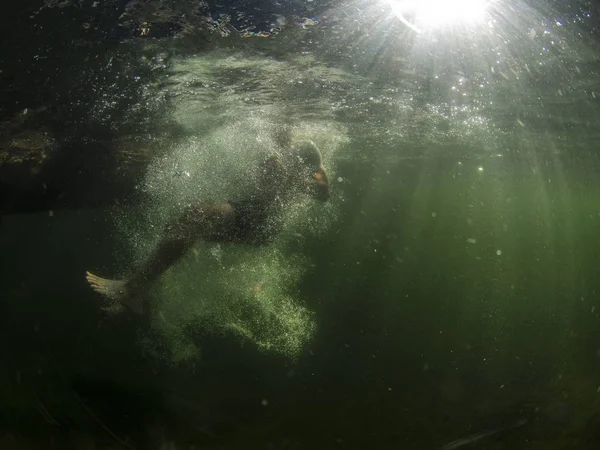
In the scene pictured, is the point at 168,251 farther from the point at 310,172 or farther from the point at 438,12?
the point at 438,12

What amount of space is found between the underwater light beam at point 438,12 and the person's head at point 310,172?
396 centimetres

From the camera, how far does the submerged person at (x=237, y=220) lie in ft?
25.0

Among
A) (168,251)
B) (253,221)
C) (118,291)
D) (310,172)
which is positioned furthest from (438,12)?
(118,291)

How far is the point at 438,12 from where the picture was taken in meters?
6.78

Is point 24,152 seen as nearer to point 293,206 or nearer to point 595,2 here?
point 293,206

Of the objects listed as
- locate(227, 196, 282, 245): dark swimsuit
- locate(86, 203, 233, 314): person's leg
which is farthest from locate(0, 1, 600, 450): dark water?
locate(227, 196, 282, 245): dark swimsuit

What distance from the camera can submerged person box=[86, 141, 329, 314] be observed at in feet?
25.0

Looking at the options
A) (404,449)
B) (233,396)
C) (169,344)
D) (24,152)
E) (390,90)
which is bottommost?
(169,344)

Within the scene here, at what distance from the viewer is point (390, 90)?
1163 centimetres

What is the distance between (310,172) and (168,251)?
4.30m

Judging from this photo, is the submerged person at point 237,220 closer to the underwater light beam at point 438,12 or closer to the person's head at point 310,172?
the person's head at point 310,172

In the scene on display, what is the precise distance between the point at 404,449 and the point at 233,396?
5.39 meters

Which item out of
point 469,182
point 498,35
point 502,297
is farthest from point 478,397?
point 502,297

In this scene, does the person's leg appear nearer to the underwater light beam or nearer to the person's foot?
the person's foot
